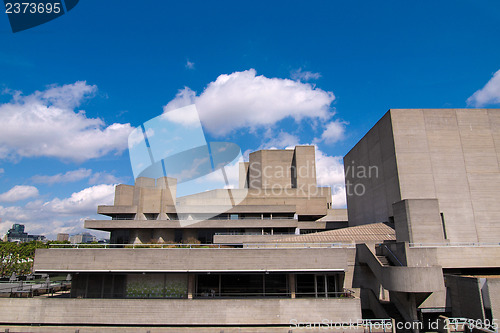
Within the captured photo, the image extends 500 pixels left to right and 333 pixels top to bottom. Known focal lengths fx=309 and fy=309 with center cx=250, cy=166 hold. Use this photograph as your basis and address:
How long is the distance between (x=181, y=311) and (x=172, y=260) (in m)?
3.40

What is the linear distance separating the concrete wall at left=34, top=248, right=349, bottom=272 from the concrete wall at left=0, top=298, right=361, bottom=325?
2.11m

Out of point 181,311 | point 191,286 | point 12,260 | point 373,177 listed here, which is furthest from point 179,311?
point 12,260

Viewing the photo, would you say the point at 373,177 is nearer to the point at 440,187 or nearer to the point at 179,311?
the point at 440,187

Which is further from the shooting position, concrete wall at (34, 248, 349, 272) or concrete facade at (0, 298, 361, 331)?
concrete wall at (34, 248, 349, 272)

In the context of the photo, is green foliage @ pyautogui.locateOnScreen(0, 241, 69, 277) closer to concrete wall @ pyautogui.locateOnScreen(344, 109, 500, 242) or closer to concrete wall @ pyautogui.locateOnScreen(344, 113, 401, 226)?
concrete wall @ pyautogui.locateOnScreen(344, 113, 401, 226)

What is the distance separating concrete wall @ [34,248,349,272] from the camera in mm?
21734

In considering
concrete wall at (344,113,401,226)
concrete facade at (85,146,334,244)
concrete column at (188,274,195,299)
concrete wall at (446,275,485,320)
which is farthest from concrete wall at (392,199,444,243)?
concrete facade at (85,146,334,244)

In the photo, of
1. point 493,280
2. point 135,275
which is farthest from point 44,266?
point 493,280

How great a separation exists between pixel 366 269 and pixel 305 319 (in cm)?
769

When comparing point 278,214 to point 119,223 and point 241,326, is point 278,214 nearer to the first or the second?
point 119,223

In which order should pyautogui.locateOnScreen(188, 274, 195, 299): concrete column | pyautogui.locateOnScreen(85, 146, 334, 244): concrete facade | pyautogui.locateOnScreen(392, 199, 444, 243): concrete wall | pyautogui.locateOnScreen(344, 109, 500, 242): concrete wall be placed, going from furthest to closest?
pyautogui.locateOnScreen(85, 146, 334, 244): concrete facade
pyautogui.locateOnScreen(344, 109, 500, 242): concrete wall
pyautogui.locateOnScreen(392, 199, 444, 243): concrete wall
pyautogui.locateOnScreen(188, 274, 195, 299): concrete column

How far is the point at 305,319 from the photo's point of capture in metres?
20.6

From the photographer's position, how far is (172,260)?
858 inches

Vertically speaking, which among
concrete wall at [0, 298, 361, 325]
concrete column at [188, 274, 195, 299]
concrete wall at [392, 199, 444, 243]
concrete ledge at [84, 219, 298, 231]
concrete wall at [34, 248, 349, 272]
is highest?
concrete ledge at [84, 219, 298, 231]
